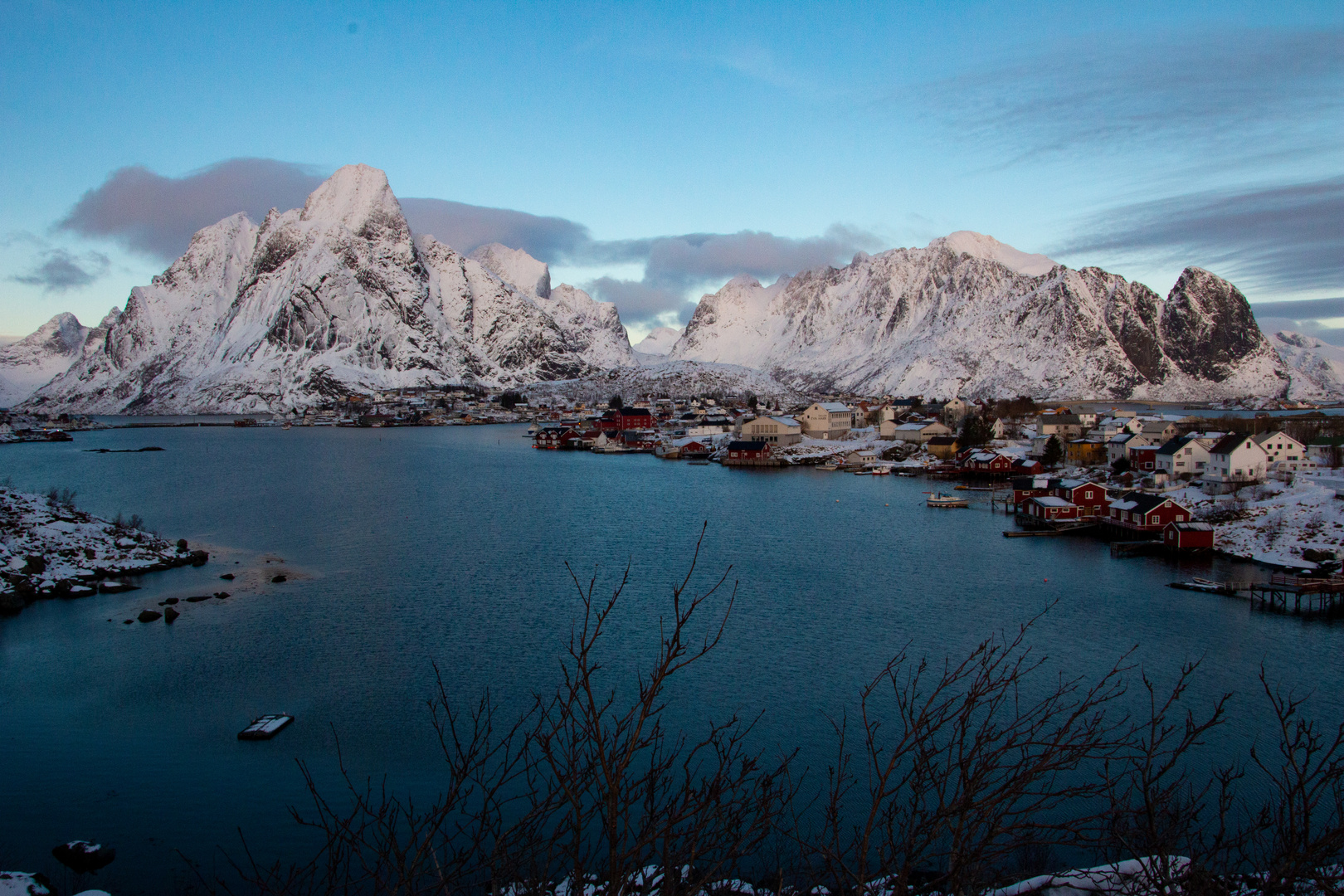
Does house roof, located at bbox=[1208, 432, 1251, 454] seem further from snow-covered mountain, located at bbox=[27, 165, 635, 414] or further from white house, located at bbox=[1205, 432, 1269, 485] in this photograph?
snow-covered mountain, located at bbox=[27, 165, 635, 414]

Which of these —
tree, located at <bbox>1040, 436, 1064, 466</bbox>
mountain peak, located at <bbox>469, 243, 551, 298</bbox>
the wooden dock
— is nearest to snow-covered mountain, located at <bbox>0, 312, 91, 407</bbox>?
mountain peak, located at <bbox>469, 243, 551, 298</bbox>

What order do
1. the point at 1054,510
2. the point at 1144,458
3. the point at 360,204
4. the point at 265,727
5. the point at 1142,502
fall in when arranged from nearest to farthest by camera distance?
1. the point at 265,727
2. the point at 1142,502
3. the point at 1054,510
4. the point at 1144,458
5. the point at 360,204

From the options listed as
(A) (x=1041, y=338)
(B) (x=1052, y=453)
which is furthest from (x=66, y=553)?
(A) (x=1041, y=338)

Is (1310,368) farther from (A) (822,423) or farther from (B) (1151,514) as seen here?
(B) (1151,514)

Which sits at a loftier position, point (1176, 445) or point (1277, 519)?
point (1176, 445)

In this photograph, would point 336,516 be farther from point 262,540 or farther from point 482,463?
point 482,463

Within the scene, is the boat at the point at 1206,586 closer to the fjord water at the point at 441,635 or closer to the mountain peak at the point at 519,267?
the fjord water at the point at 441,635
